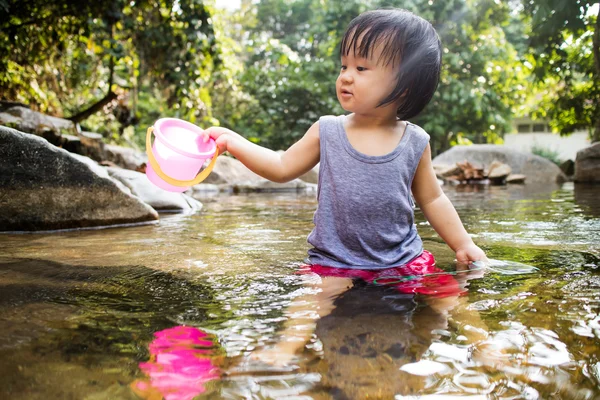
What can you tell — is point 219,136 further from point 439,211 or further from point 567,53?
point 567,53

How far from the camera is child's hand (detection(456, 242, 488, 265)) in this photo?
2.13 meters

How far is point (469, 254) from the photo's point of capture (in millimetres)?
2162

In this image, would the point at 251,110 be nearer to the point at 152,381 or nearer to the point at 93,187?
the point at 93,187

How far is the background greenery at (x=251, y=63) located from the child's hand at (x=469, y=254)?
16.4 feet

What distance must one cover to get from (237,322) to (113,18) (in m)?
6.28

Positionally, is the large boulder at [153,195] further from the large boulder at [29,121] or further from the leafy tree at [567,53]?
the leafy tree at [567,53]

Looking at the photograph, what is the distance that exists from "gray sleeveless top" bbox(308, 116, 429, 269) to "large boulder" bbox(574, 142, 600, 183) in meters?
10.3

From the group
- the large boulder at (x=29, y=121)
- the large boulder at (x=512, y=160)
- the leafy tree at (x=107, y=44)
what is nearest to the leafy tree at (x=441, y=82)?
the large boulder at (x=512, y=160)

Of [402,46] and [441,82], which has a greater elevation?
[441,82]

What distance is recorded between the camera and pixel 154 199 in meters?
4.96

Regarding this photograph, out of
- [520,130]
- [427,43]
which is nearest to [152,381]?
[427,43]

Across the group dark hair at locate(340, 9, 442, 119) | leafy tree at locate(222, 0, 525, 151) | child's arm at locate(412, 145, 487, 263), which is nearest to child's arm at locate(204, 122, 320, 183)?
dark hair at locate(340, 9, 442, 119)

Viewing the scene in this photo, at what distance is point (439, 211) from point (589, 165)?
10305 millimetres

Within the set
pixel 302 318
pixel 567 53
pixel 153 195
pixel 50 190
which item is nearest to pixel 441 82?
pixel 567 53
